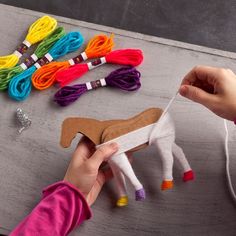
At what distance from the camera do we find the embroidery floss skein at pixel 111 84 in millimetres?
1097

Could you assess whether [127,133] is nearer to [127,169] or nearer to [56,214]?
[127,169]

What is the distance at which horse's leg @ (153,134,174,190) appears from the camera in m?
0.93

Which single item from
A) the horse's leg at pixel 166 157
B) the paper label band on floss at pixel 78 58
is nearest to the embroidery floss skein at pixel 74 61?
the paper label band on floss at pixel 78 58

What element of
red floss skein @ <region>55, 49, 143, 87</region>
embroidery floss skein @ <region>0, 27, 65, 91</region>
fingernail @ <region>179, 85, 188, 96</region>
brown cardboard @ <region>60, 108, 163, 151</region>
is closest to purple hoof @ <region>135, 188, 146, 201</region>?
brown cardboard @ <region>60, 108, 163, 151</region>

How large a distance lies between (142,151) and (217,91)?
275 millimetres

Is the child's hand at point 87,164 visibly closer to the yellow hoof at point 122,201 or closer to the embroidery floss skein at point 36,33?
the yellow hoof at point 122,201

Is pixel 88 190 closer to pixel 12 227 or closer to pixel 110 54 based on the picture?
pixel 12 227

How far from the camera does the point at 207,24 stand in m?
1.27

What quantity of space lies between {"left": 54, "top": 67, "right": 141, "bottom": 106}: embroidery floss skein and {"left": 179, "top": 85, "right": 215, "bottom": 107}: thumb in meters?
0.22

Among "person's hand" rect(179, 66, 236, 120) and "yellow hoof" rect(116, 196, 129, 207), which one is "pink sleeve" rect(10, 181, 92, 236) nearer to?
"yellow hoof" rect(116, 196, 129, 207)

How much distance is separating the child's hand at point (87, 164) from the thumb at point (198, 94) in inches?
7.8

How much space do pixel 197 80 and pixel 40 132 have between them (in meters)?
0.44

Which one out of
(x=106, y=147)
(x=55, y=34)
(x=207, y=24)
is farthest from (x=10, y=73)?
(x=207, y=24)

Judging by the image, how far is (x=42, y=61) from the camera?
1137 millimetres
